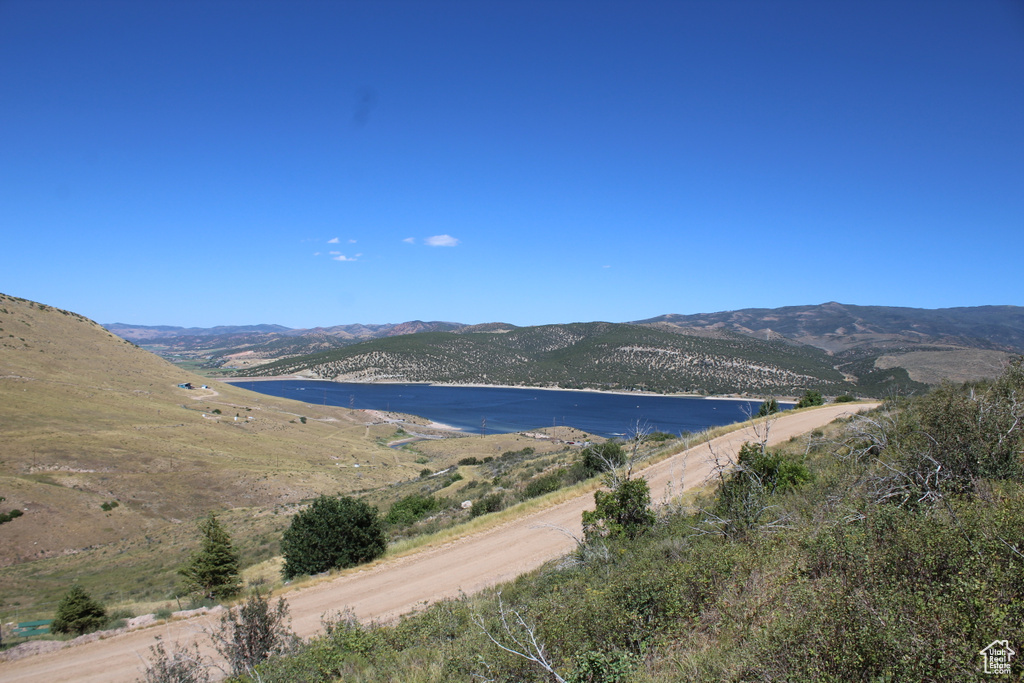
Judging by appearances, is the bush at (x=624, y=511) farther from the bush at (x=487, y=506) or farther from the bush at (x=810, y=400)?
the bush at (x=810, y=400)

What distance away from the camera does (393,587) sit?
38.6 feet

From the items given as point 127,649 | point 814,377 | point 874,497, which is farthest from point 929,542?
point 814,377

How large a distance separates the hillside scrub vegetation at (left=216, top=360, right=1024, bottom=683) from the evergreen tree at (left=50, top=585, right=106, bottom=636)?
346 inches

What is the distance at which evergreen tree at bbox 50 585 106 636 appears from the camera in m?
12.4

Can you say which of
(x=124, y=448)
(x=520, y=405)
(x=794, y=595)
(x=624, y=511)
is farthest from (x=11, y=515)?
(x=520, y=405)

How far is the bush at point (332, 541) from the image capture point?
14055 millimetres

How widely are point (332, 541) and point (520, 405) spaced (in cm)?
13381

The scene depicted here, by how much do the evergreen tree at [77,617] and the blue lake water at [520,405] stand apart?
8356 cm

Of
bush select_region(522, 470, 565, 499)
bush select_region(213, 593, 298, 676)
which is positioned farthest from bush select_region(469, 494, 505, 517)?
bush select_region(213, 593, 298, 676)

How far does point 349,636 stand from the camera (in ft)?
24.7

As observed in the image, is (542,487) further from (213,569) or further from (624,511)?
(213,569)

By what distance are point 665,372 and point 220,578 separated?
178 metres

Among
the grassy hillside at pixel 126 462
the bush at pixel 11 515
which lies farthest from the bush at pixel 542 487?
the bush at pixel 11 515

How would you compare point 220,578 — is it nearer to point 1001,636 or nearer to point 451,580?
point 451,580
